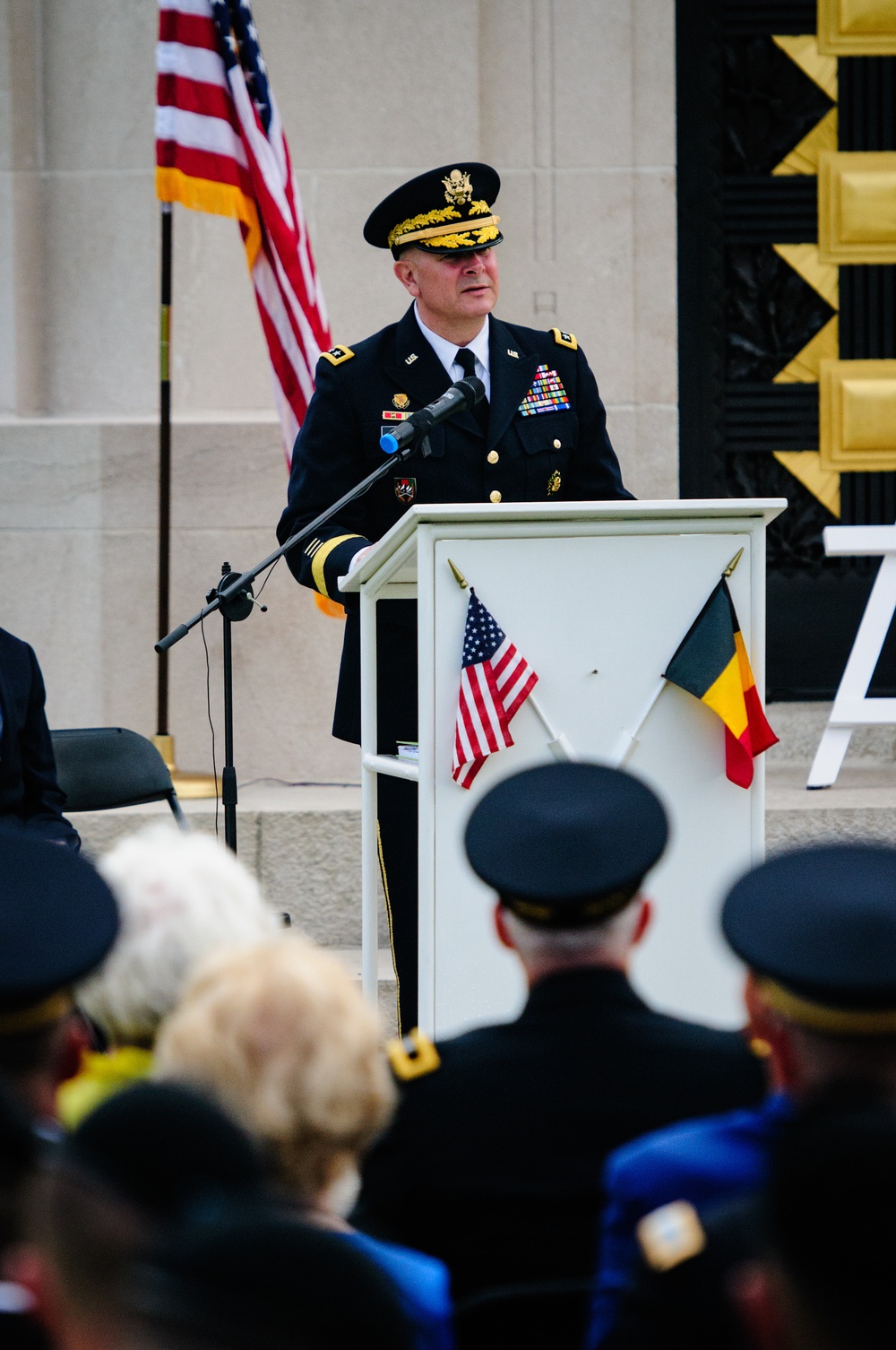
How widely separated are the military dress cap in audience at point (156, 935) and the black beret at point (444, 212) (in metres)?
2.31

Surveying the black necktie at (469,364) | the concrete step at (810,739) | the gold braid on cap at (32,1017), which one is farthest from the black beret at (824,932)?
the concrete step at (810,739)

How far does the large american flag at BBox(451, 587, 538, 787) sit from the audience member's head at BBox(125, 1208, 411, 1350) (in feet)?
6.62

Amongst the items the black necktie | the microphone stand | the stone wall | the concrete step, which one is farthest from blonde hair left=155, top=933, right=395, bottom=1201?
the concrete step

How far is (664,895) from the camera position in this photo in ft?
9.82

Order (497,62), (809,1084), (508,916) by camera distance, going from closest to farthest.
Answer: (809,1084)
(508,916)
(497,62)

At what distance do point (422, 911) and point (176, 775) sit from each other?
3128mm

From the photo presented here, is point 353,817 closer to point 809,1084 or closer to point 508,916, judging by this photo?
point 508,916

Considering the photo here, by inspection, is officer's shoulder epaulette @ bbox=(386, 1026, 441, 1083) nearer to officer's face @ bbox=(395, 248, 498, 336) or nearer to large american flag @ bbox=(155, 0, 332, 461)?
→ officer's face @ bbox=(395, 248, 498, 336)

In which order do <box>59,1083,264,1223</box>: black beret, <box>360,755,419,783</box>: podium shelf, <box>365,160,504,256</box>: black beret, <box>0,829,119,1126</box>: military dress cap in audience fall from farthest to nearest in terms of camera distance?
<box>365,160,504,256</box>: black beret
<box>360,755,419,783</box>: podium shelf
<box>0,829,119,1126</box>: military dress cap in audience
<box>59,1083,264,1223</box>: black beret

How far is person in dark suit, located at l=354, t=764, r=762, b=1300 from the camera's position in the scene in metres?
1.40

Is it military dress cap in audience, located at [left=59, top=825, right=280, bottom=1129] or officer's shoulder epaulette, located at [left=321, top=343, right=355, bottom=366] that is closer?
military dress cap in audience, located at [left=59, top=825, right=280, bottom=1129]

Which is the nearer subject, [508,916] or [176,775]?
[508,916]

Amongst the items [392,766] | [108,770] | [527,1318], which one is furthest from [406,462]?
[527,1318]

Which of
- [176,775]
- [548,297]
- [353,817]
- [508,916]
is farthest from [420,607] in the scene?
[548,297]
